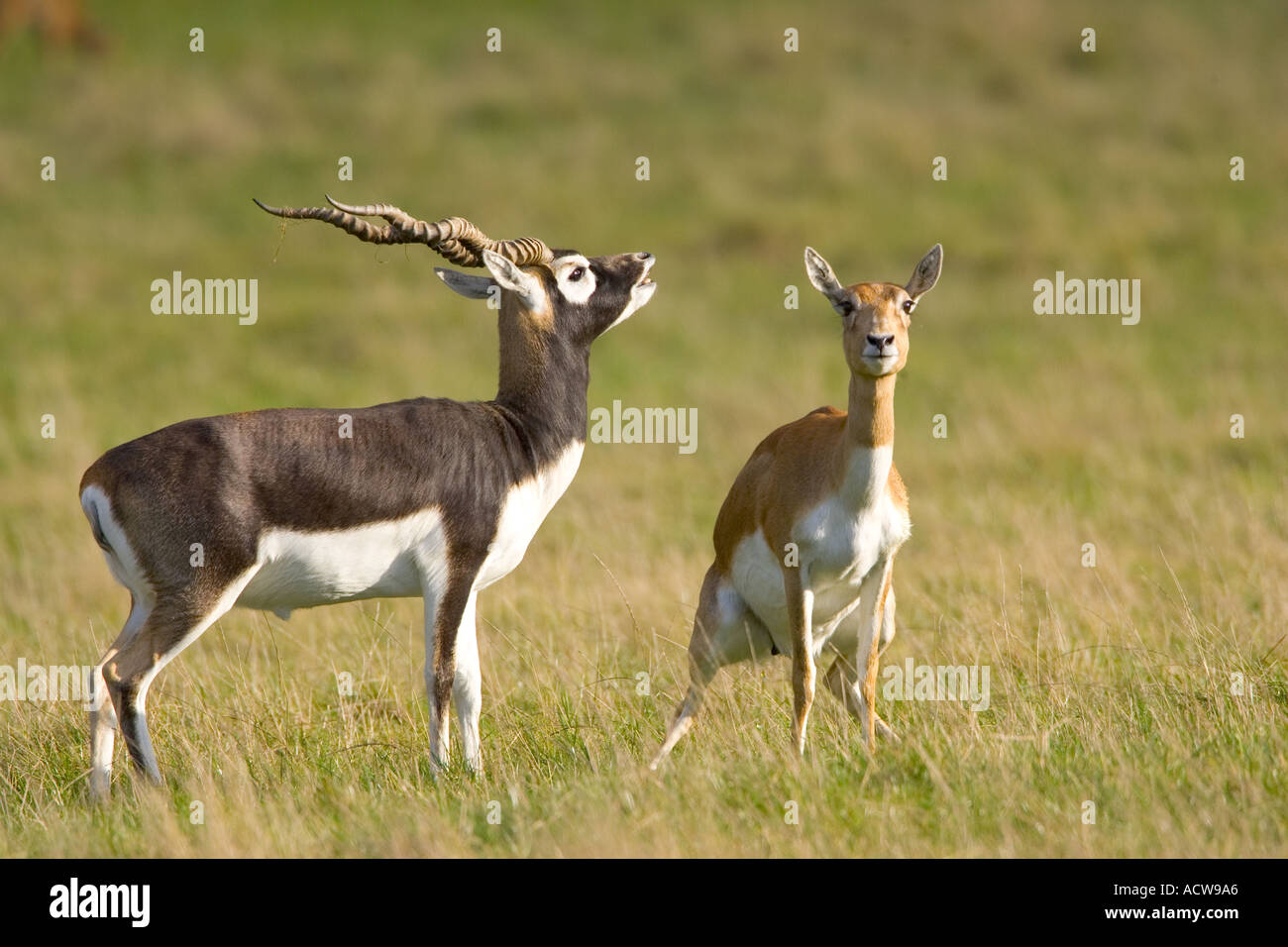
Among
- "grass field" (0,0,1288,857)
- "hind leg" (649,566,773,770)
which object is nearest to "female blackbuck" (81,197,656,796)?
"grass field" (0,0,1288,857)

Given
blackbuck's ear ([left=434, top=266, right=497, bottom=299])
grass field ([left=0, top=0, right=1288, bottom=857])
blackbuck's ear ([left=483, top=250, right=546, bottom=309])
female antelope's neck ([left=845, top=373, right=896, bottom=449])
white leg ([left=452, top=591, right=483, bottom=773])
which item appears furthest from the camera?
blackbuck's ear ([left=434, top=266, right=497, bottom=299])

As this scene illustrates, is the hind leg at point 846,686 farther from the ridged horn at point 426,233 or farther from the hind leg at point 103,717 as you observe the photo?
the hind leg at point 103,717

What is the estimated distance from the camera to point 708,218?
2367 centimetres

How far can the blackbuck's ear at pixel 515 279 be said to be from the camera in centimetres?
700

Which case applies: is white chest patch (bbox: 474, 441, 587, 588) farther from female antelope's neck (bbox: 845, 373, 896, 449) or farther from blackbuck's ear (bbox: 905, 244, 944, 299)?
blackbuck's ear (bbox: 905, 244, 944, 299)

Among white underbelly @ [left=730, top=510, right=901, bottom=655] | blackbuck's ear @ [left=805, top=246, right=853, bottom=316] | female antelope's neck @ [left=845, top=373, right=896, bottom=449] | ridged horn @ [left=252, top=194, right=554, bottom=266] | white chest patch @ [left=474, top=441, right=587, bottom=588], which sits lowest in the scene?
white underbelly @ [left=730, top=510, right=901, bottom=655]

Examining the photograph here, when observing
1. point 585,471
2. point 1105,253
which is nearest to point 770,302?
point 1105,253

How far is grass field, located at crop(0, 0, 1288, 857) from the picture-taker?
250 inches

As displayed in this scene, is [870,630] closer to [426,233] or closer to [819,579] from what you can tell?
[819,579]

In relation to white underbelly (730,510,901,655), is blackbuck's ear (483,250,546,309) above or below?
above

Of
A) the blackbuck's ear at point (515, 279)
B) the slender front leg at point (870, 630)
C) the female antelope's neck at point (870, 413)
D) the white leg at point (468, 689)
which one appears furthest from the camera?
the blackbuck's ear at point (515, 279)

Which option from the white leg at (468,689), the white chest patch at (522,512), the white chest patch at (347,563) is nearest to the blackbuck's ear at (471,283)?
the white chest patch at (522,512)

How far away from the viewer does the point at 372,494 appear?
21.9ft

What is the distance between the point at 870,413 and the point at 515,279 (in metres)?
1.71
